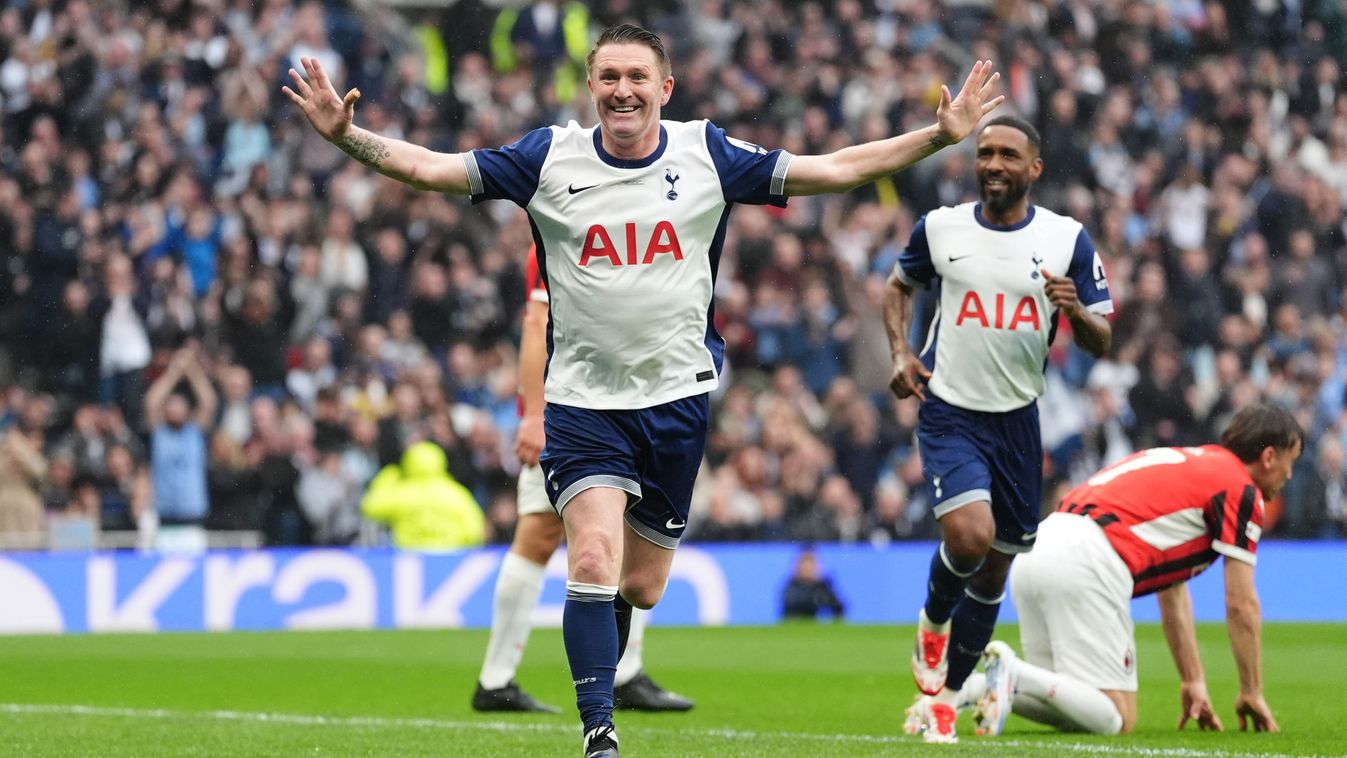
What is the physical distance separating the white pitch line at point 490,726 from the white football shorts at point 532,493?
3.58ft

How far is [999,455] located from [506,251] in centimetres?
1262

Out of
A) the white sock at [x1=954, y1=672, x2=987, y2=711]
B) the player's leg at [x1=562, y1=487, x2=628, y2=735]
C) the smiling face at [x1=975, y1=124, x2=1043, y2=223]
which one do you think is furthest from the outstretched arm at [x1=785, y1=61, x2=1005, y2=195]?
the white sock at [x1=954, y1=672, x2=987, y2=711]

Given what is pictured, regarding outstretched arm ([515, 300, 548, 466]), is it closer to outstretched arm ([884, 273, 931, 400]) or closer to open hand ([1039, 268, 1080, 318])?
outstretched arm ([884, 273, 931, 400])

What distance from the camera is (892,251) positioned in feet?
72.1

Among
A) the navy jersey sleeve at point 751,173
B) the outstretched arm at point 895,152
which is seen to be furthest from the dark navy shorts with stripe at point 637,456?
the outstretched arm at point 895,152

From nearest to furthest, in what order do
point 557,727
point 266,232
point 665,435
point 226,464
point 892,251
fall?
1. point 665,435
2. point 557,727
3. point 226,464
4. point 266,232
5. point 892,251

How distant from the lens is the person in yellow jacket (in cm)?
1816

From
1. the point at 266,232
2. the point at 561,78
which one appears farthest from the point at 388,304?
the point at 561,78

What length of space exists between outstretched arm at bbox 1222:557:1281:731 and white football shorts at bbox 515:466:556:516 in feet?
10.0

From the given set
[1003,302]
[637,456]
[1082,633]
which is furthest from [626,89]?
[1082,633]

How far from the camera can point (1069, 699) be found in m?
8.87

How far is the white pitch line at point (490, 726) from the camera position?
25.2 ft

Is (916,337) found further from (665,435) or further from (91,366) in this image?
(665,435)

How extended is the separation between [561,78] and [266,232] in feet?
14.2
